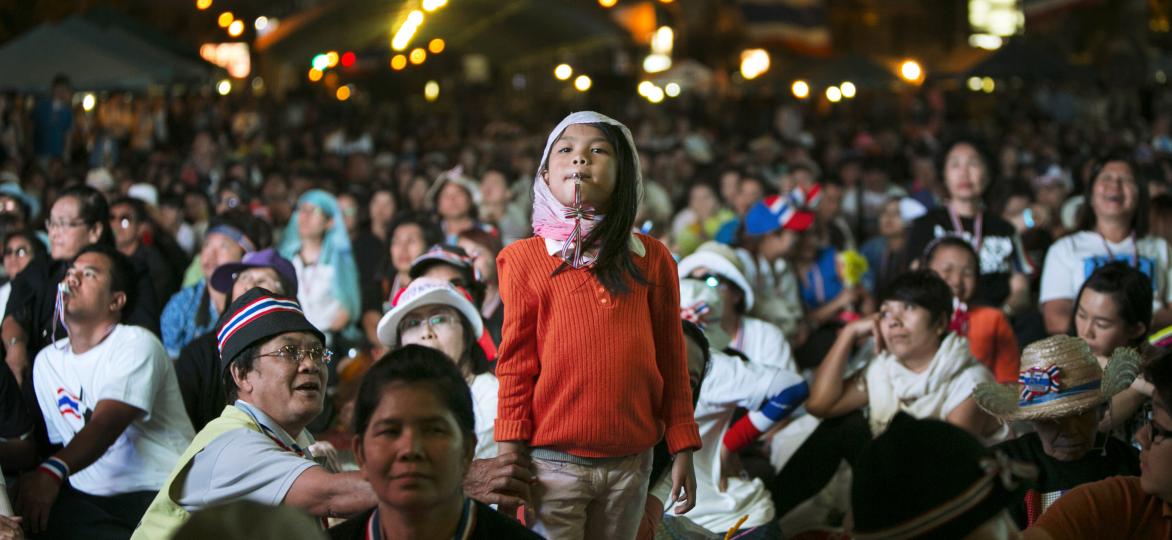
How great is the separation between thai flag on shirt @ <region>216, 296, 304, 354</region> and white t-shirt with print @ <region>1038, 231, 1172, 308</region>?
4.22 m

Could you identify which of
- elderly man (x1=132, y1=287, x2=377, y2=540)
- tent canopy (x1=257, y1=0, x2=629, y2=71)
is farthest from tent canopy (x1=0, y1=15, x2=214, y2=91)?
elderly man (x1=132, y1=287, x2=377, y2=540)

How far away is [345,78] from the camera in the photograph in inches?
1264

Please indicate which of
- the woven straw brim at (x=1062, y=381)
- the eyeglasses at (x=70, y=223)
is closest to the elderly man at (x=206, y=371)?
the eyeglasses at (x=70, y=223)

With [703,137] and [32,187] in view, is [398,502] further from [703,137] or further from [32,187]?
[703,137]

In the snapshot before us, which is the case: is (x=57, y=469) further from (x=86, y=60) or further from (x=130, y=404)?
(x=86, y=60)

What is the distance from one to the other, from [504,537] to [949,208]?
5.22 metres

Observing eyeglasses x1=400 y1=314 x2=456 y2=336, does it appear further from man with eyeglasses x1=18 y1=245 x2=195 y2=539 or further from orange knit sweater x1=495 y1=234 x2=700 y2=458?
orange knit sweater x1=495 y1=234 x2=700 y2=458

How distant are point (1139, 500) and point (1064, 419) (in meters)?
0.85

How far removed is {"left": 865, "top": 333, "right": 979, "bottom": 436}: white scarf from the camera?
546 cm

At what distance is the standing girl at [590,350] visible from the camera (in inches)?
145

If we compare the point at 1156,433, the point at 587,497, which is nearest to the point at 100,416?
the point at 587,497

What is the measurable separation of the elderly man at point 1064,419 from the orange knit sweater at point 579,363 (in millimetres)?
1142

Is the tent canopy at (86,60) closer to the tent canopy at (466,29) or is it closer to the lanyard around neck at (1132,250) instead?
the tent canopy at (466,29)

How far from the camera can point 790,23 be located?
35250 mm
